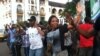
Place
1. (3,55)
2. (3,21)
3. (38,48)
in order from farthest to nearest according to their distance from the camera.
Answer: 1. (3,21)
2. (3,55)
3. (38,48)

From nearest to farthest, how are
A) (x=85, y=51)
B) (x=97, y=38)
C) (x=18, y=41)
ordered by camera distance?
(x=97, y=38), (x=85, y=51), (x=18, y=41)

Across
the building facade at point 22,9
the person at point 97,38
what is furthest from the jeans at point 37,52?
the building facade at point 22,9

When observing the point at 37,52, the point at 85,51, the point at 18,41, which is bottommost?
the point at 18,41

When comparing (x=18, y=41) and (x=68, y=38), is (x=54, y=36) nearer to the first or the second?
(x=68, y=38)

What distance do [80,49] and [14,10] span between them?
8577cm

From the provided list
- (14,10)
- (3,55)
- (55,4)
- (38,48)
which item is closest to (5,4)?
(14,10)

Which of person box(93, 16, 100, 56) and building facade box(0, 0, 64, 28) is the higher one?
person box(93, 16, 100, 56)

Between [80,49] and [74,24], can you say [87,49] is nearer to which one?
[80,49]

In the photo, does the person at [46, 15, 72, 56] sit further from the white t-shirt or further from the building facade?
the building facade

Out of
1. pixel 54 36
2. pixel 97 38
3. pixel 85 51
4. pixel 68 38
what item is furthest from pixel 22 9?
pixel 97 38

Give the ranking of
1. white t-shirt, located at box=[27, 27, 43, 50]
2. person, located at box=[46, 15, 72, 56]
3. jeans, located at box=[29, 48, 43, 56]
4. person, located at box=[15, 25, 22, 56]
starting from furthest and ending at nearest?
person, located at box=[15, 25, 22, 56]
white t-shirt, located at box=[27, 27, 43, 50]
jeans, located at box=[29, 48, 43, 56]
person, located at box=[46, 15, 72, 56]

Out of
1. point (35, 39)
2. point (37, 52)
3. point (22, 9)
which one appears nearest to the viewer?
point (37, 52)

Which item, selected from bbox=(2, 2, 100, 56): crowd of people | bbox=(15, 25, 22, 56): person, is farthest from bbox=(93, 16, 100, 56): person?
bbox=(15, 25, 22, 56): person

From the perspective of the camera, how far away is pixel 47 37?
8227 mm
